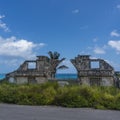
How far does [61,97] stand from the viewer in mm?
21641

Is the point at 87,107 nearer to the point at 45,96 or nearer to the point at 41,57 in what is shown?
the point at 45,96

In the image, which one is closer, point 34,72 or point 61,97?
point 61,97

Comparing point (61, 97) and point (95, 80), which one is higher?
point (95, 80)

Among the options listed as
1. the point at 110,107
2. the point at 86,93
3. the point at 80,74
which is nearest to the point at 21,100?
the point at 86,93

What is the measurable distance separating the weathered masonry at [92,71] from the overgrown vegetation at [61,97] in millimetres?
15304

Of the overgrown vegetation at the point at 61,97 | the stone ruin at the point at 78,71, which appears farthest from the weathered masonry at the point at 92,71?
the overgrown vegetation at the point at 61,97

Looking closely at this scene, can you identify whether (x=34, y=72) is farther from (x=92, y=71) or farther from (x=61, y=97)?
(x=61, y=97)

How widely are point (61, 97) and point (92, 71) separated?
17930 mm

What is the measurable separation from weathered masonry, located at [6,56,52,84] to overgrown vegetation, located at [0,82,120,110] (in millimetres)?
17792

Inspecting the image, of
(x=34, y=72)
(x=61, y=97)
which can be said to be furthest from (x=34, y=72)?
(x=61, y=97)

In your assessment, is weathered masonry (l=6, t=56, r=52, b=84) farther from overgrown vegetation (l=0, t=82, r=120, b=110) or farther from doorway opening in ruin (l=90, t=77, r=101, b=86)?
overgrown vegetation (l=0, t=82, r=120, b=110)

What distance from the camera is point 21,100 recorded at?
22.2 meters

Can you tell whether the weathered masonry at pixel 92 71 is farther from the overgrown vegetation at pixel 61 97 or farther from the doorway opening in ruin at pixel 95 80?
the overgrown vegetation at pixel 61 97

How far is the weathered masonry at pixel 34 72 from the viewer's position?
41.4 meters
